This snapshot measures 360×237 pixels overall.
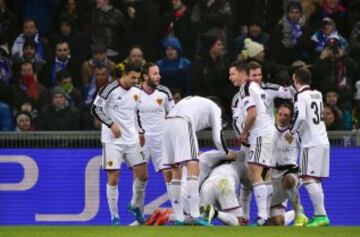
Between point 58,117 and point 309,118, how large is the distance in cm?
448

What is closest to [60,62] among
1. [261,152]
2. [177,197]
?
[261,152]

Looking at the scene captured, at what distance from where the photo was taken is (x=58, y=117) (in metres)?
21.5

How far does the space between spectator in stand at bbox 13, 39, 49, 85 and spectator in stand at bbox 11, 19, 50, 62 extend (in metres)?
0.07

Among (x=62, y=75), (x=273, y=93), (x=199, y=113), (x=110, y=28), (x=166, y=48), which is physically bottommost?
(x=199, y=113)

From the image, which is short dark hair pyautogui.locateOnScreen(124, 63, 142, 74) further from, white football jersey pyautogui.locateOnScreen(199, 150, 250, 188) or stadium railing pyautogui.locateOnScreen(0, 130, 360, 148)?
stadium railing pyautogui.locateOnScreen(0, 130, 360, 148)

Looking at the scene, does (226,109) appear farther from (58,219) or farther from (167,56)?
(58,219)

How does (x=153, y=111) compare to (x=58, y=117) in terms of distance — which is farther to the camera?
(x=58, y=117)

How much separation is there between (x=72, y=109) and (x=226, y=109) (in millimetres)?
2480

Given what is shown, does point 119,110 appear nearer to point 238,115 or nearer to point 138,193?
point 138,193

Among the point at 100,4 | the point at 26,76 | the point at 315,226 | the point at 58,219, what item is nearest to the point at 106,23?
the point at 100,4

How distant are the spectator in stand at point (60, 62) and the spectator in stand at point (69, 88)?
0.49ft

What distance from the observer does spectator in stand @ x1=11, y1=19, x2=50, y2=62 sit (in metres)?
22.8

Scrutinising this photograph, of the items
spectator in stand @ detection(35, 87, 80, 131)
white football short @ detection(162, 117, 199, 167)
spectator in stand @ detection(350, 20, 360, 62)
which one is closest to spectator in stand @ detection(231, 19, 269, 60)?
spectator in stand @ detection(350, 20, 360, 62)

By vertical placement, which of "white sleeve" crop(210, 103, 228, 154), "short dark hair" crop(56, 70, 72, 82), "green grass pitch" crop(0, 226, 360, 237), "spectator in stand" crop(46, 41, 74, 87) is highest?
"spectator in stand" crop(46, 41, 74, 87)
